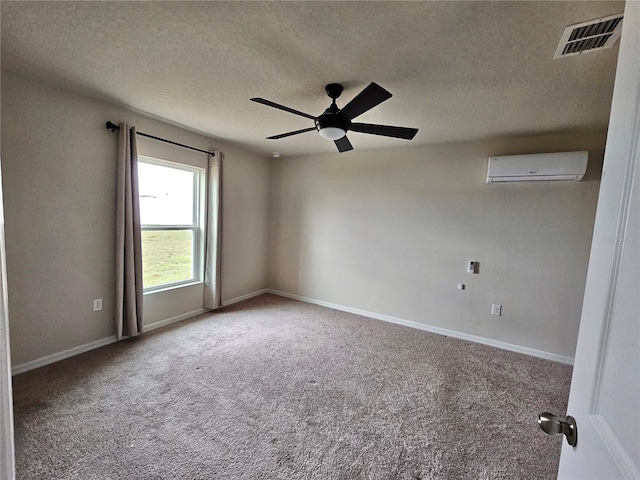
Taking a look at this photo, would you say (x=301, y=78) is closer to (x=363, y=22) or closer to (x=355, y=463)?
(x=363, y=22)

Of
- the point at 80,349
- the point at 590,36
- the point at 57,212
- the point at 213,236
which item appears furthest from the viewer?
the point at 213,236

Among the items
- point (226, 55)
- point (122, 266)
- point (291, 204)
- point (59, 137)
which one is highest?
point (226, 55)

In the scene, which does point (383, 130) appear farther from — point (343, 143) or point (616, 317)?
point (616, 317)

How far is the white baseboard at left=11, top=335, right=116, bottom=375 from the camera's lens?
2.36 metres

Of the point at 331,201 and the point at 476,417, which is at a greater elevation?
the point at 331,201

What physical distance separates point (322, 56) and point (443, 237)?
106 inches

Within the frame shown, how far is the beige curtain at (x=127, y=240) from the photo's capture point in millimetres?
2857

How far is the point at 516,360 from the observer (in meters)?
3.02

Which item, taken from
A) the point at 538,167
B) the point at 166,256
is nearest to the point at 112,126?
the point at 166,256

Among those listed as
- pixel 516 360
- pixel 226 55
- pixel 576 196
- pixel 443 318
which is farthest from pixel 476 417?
pixel 226 55

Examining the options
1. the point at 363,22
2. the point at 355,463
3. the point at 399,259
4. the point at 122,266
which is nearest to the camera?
the point at 363,22

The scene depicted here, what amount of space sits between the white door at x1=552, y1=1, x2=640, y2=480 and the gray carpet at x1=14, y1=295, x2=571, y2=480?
137 cm

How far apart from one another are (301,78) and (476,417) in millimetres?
2852

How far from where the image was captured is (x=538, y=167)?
2.96 m
